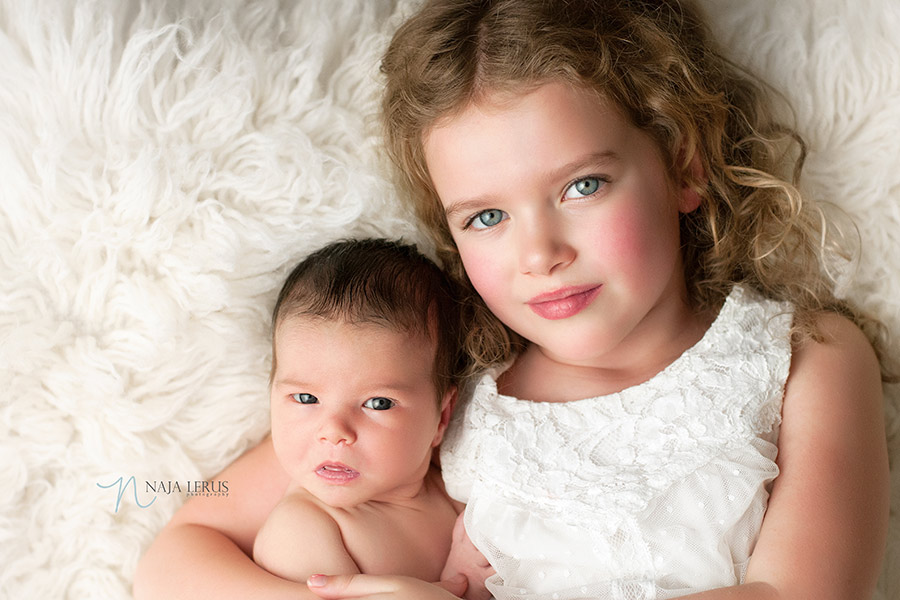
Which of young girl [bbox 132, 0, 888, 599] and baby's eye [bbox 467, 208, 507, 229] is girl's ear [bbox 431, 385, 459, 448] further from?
baby's eye [bbox 467, 208, 507, 229]

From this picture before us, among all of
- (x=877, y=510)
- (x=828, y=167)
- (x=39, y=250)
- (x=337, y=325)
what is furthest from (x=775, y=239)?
(x=39, y=250)

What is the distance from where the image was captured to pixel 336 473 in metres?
1.31

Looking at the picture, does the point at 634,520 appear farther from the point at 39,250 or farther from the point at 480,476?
the point at 39,250

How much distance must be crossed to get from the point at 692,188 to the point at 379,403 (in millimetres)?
548

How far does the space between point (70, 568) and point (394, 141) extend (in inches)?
30.6

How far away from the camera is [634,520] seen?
1.26 metres

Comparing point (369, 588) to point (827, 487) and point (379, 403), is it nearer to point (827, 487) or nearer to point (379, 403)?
point (379, 403)

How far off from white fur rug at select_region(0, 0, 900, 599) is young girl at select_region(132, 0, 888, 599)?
0.07 meters

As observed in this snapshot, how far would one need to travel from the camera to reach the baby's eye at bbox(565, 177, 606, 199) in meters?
1.26

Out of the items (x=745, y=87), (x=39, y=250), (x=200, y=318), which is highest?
(x=745, y=87)

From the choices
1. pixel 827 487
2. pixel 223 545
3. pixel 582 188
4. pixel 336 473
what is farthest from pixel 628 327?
pixel 223 545

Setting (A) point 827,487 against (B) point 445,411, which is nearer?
(A) point 827,487

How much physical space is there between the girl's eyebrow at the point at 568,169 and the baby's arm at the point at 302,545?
47 centimetres

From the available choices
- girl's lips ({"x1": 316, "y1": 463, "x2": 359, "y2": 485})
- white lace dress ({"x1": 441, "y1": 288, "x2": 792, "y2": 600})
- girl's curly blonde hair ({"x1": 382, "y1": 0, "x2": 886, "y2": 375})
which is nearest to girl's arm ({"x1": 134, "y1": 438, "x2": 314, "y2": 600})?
girl's lips ({"x1": 316, "y1": 463, "x2": 359, "y2": 485})
